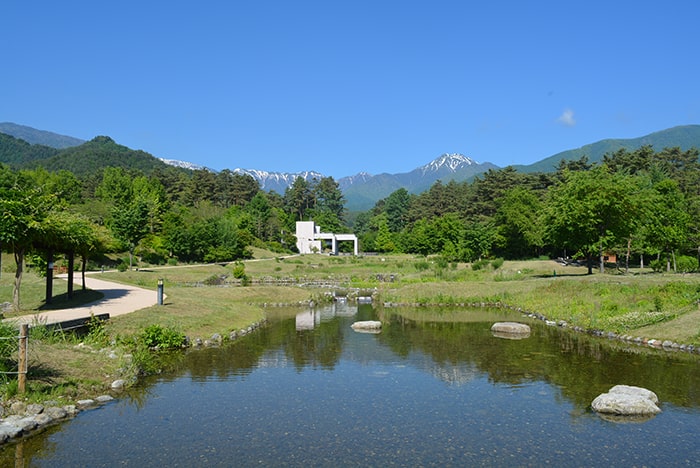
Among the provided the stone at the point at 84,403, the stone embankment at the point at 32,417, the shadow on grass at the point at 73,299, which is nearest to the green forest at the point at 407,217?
the shadow on grass at the point at 73,299

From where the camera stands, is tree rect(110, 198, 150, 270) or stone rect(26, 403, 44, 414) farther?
tree rect(110, 198, 150, 270)

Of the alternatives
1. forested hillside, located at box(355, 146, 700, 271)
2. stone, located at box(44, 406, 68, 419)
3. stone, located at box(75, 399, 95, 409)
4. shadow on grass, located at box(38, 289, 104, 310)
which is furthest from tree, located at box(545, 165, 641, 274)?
stone, located at box(44, 406, 68, 419)

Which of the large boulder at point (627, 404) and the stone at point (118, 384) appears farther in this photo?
the stone at point (118, 384)

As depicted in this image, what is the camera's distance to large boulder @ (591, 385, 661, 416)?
14.5 m

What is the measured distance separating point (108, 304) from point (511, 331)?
67.3 feet

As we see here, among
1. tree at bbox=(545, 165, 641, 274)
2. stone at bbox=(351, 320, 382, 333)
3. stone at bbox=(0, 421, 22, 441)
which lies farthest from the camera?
tree at bbox=(545, 165, 641, 274)

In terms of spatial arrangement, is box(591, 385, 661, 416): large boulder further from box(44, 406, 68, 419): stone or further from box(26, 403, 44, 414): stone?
box(26, 403, 44, 414): stone

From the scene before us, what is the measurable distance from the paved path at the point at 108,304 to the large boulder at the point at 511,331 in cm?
1802

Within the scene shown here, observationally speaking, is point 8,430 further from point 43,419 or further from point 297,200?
point 297,200

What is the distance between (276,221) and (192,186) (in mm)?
21547

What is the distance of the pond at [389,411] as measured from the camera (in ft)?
38.4

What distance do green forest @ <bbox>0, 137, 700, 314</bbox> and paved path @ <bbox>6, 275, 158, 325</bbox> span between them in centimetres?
247

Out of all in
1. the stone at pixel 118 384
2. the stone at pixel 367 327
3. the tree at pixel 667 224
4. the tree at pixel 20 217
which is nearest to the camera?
the stone at pixel 118 384

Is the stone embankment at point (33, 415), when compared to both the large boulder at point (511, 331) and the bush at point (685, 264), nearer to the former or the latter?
the large boulder at point (511, 331)
